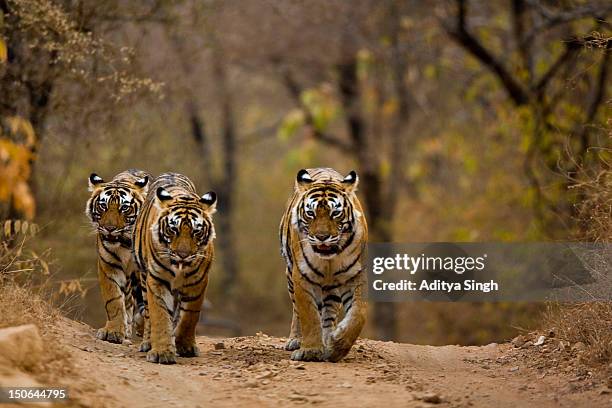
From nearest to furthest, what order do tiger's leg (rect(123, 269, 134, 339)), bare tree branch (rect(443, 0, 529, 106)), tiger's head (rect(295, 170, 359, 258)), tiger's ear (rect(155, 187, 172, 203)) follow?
tiger's head (rect(295, 170, 359, 258)) → tiger's ear (rect(155, 187, 172, 203)) → tiger's leg (rect(123, 269, 134, 339)) → bare tree branch (rect(443, 0, 529, 106))

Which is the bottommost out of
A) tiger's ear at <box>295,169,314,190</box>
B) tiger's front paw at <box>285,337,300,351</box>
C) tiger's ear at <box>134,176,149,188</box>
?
tiger's front paw at <box>285,337,300,351</box>

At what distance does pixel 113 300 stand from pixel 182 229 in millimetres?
1414

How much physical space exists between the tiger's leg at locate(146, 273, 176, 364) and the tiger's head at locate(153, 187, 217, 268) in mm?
292

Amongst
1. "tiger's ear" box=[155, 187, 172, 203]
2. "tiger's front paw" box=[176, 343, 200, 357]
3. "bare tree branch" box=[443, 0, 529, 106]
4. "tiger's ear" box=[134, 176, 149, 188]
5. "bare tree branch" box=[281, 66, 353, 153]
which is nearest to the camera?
"tiger's ear" box=[155, 187, 172, 203]

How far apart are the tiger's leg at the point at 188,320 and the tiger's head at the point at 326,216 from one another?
3.36 feet

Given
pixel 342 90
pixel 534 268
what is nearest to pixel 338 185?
pixel 534 268

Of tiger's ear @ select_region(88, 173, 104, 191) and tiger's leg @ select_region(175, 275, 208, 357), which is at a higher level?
tiger's ear @ select_region(88, 173, 104, 191)

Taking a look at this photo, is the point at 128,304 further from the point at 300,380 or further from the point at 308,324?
the point at 300,380

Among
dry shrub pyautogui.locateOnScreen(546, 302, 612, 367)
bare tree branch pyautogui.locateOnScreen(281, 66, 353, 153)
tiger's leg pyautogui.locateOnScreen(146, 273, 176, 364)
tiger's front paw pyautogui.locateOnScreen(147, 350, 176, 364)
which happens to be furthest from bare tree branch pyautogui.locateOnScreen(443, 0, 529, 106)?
tiger's front paw pyautogui.locateOnScreen(147, 350, 176, 364)

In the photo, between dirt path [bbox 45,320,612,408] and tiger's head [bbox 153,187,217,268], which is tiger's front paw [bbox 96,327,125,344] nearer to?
dirt path [bbox 45,320,612,408]

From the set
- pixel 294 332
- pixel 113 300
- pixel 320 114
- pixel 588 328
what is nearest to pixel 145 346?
pixel 113 300

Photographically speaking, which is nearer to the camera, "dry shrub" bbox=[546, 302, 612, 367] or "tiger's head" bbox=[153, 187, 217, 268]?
"dry shrub" bbox=[546, 302, 612, 367]

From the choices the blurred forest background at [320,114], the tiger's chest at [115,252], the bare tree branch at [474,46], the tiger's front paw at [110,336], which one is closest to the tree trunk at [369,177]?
the blurred forest background at [320,114]

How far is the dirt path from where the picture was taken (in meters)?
7.77
